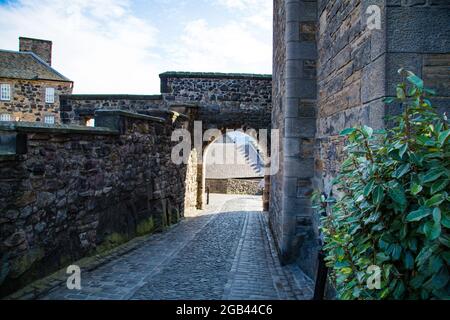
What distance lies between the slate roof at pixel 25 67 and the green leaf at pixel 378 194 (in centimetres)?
2560

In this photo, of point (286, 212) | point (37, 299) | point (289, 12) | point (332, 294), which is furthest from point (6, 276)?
point (289, 12)

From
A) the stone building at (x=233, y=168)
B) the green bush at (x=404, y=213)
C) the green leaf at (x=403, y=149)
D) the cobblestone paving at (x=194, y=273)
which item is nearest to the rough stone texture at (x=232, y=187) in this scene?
the stone building at (x=233, y=168)

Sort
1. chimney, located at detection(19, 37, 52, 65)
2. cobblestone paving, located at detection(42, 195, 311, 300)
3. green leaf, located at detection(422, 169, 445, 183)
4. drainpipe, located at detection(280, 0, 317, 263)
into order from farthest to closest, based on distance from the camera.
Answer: chimney, located at detection(19, 37, 52, 65) < drainpipe, located at detection(280, 0, 317, 263) < cobblestone paving, located at detection(42, 195, 311, 300) < green leaf, located at detection(422, 169, 445, 183)

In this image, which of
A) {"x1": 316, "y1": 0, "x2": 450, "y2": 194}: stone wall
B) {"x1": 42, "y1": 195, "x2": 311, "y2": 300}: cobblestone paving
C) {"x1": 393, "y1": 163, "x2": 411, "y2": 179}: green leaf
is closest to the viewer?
{"x1": 393, "y1": 163, "x2": 411, "y2": 179}: green leaf

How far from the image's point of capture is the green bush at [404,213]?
57.5 inches

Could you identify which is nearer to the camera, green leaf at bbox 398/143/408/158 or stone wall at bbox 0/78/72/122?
green leaf at bbox 398/143/408/158

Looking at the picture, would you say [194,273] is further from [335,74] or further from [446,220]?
[446,220]

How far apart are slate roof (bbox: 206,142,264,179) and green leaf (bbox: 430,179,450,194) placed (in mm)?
24847

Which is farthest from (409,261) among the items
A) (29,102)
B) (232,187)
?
(29,102)

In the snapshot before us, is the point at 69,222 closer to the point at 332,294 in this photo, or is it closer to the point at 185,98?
the point at 332,294

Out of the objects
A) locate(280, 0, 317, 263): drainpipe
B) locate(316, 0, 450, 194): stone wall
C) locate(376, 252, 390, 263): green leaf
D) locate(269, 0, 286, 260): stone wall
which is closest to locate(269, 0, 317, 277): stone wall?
locate(280, 0, 317, 263): drainpipe

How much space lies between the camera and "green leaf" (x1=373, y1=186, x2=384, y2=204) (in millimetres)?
1641

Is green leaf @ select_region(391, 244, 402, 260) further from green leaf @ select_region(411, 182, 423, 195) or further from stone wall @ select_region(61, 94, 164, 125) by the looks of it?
stone wall @ select_region(61, 94, 164, 125)

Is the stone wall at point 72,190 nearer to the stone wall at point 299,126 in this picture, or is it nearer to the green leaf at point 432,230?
the stone wall at point 299,126
